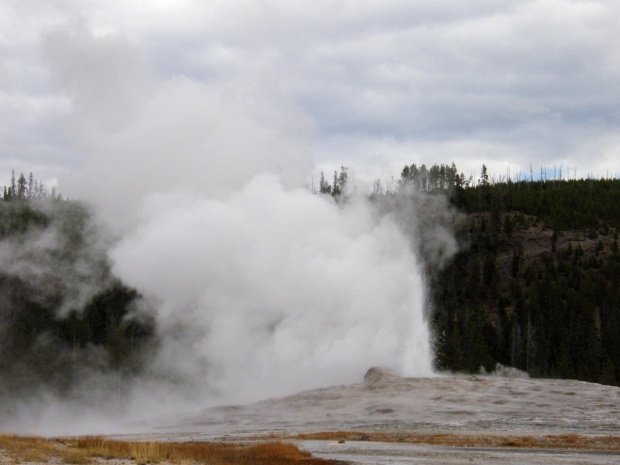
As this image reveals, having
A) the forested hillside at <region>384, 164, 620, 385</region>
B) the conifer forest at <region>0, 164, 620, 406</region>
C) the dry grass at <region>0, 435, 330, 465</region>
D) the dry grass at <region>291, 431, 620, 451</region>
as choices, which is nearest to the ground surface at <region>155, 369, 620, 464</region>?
the dry grass at <region>291, 431, 620, 451</region>

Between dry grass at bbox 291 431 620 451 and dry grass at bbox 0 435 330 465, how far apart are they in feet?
17.1

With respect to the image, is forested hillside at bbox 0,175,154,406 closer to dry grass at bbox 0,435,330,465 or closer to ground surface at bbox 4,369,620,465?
ground surface at bbox 4,369,620,465

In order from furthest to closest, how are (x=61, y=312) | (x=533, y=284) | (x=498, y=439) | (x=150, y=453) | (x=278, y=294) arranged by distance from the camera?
(x=533, y=284) < (x=61, y=312) < (x=278, y=294) < (x=498, y=439) < (x=150, y=453)

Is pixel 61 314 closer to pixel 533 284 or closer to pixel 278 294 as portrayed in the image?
pixel 278 294

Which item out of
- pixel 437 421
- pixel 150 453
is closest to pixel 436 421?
pixel 437 421

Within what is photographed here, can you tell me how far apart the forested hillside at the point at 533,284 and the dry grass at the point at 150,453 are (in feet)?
172


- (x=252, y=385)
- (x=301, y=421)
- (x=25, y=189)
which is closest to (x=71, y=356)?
(x=252, y=385)

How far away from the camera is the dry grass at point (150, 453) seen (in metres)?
20.5

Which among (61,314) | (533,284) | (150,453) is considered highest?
(533,284)

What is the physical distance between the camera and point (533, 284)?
102875mm

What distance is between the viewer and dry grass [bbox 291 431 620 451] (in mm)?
26109

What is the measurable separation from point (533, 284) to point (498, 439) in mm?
79357

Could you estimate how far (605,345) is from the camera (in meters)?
85.7

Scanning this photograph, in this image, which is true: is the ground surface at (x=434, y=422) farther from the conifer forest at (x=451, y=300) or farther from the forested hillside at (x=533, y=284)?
the forested hillside at (x=533, y=284)
